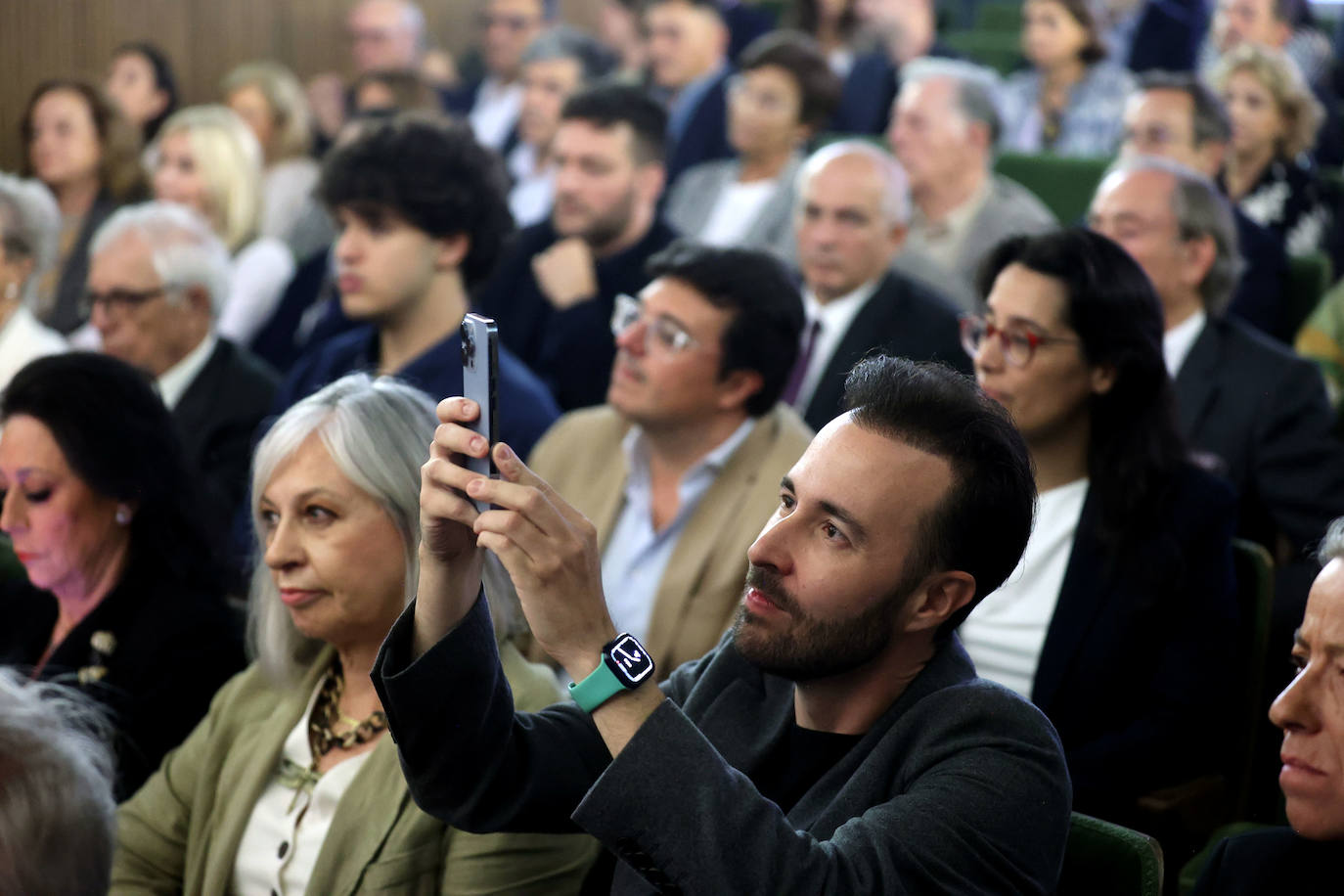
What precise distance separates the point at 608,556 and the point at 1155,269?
1.42 m

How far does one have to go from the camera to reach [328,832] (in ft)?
5.84

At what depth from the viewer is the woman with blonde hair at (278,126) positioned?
5.70m

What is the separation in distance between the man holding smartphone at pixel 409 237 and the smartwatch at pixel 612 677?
1.86 meters

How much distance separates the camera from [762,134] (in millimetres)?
5113

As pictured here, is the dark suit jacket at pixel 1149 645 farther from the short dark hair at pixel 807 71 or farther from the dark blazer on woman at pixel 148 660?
the short dark hair at pixel 807 71

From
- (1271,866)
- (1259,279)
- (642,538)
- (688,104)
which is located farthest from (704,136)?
(1271,866)

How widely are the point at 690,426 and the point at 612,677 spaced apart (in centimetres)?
142

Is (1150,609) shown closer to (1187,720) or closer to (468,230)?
(1187,720)

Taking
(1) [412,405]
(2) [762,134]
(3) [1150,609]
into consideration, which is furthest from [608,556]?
(2) [762,134]

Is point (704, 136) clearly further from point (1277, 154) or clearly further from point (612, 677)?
point (612, 677)

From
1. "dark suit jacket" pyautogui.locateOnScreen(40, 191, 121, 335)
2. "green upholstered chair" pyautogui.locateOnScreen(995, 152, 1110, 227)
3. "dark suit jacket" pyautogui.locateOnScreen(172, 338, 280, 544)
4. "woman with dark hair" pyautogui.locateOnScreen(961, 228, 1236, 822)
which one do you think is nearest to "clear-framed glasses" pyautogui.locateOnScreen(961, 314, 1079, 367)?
"woman with dark hair" pyautogui.locateOnScreen(961, 228, 1236, 822)

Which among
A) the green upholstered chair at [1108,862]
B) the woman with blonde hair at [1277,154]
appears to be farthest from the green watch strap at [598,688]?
the woman with blonde hair at [1277,154]

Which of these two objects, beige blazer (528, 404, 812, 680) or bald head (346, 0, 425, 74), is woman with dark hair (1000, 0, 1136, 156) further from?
beige blazer (528, 404, 812, 680)

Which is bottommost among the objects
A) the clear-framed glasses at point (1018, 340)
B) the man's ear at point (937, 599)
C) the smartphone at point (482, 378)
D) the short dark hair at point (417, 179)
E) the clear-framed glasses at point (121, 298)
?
the clear-framed glasses at point (121, 298)
